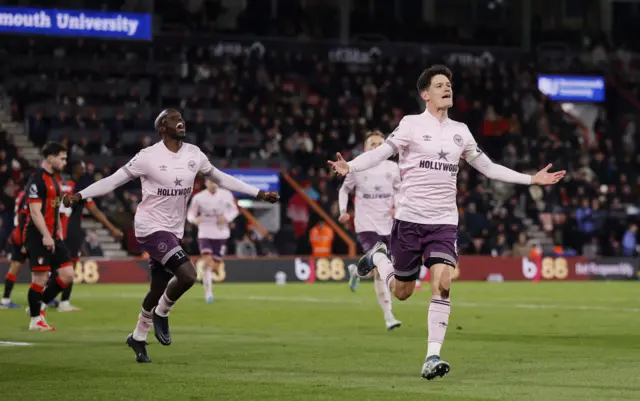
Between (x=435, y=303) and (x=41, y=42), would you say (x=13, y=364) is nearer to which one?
(x=435, y=303)

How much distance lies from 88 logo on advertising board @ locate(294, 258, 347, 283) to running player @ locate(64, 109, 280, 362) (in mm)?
22674

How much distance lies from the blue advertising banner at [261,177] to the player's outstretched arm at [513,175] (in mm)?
27916

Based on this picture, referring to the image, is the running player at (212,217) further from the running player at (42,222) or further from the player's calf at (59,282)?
the running player at (42,222)

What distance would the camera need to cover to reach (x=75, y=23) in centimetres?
4294

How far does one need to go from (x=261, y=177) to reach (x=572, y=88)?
18.5 m

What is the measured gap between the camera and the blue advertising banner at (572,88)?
5350 cm

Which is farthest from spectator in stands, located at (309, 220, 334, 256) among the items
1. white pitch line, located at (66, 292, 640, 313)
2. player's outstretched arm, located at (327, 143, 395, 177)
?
player's outstretched arm, located at (327, 143, 395, 177)

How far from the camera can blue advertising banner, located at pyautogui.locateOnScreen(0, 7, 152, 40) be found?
41.8 m

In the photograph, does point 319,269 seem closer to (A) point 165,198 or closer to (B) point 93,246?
(B) point 93,246

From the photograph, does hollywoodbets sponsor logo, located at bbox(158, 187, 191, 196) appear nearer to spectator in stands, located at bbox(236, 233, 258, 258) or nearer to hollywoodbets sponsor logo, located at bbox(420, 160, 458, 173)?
hollywoodbets sponsor logo, located at bbox(420, 160, 458, 173)

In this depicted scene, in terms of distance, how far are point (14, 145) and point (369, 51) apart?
16.7m

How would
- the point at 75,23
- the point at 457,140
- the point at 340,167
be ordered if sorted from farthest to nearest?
the point at 75,23
the point at 457,140
the point at 340,167

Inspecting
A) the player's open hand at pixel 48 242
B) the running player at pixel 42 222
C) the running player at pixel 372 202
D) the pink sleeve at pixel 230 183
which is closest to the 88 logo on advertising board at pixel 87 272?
the running player at pixel 42 222

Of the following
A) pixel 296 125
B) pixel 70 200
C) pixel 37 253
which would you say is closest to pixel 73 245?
pixel 37 253
